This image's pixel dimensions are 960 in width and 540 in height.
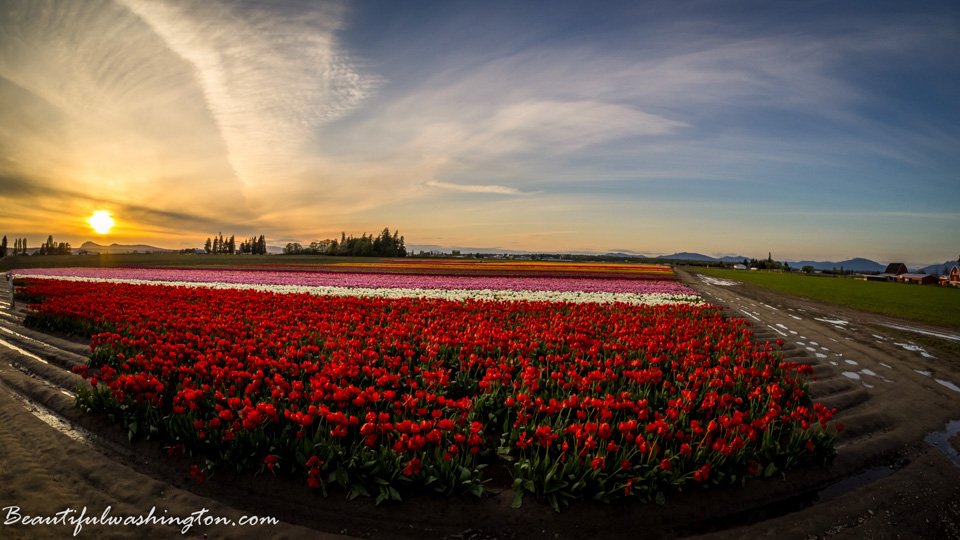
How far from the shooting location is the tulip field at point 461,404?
4.91m

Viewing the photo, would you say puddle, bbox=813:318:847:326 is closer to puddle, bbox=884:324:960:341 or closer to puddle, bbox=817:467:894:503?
puddle, bbox=884:324:960:341

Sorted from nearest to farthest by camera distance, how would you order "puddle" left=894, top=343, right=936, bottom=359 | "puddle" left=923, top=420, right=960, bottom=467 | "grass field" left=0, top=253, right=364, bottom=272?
"puddle" left=923, top=420, right=960, bottom=467 → "puddle" left=894, top=343, right=936, bottom=359 → "grass field" left=0, top=253, right=364, bottom=272

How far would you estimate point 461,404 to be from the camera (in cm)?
567

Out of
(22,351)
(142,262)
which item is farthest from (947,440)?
(142,262)

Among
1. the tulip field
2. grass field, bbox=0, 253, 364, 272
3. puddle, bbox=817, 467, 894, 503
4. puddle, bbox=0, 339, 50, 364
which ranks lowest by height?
puddle, bbox=817, 467, 894, 503

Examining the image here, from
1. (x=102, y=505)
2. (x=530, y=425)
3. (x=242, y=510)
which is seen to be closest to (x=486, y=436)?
(x=530, y=425)

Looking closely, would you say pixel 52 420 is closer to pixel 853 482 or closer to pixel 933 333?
pixel 853 482

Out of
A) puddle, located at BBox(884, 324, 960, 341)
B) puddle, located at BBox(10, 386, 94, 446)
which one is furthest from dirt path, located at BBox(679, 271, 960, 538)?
puddle, located at BBox(10, 386, 94, 446)

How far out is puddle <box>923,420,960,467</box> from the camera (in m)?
6.48

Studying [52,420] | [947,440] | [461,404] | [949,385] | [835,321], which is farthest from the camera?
[835,321]

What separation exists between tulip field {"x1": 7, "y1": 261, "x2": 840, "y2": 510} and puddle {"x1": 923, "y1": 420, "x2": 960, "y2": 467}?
1.40m

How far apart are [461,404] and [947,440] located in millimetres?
7718

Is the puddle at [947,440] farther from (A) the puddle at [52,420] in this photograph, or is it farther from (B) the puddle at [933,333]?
(A) the puddle at [52,420]

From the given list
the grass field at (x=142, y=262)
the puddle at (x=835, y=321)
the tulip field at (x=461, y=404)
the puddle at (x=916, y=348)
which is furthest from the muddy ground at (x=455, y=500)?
the grass field at (x=142, y=262)
